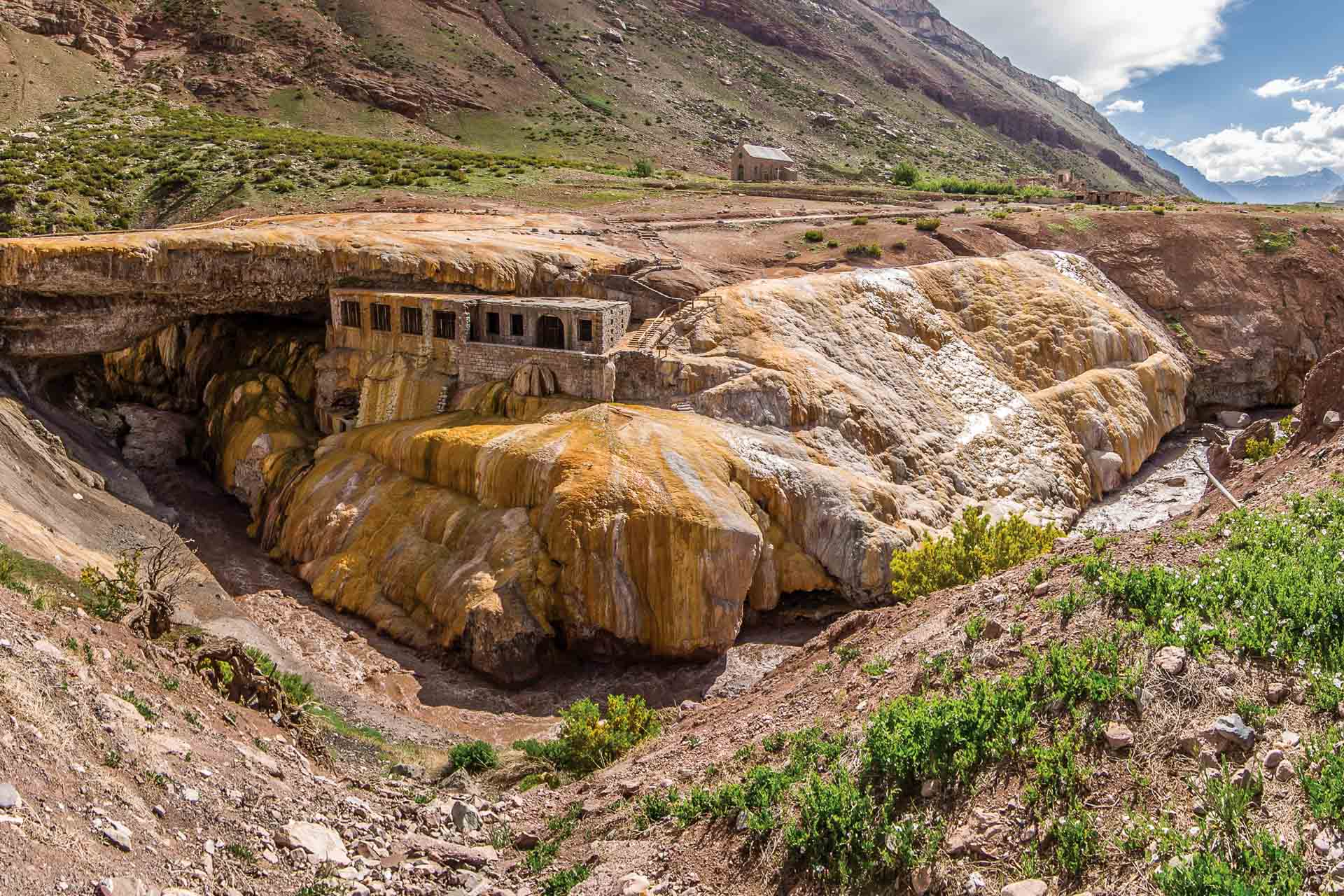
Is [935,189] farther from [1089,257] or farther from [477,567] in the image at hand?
[477,567]

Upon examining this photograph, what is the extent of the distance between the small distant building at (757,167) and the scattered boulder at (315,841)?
7402cm

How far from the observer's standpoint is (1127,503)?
129 feet

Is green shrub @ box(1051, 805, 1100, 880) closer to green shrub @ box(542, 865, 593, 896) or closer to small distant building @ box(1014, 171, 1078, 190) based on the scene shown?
green shrub @ box(542, 865, 593, 896)

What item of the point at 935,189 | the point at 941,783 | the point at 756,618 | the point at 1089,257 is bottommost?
the point at 756,618

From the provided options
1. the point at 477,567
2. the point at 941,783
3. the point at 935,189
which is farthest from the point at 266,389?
the point at 935,189

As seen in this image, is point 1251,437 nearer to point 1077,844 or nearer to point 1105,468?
point 1105,468

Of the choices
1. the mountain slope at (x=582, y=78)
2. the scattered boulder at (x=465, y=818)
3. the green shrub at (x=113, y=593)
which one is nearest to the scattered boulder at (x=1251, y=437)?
the scattered boulder at (x=465, y=818)

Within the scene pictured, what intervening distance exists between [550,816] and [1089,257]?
50455 mm

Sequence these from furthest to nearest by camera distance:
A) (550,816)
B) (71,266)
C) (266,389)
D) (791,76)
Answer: (791,76) < (266,389) < (71,266) < (550,816)

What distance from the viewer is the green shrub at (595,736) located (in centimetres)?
1802

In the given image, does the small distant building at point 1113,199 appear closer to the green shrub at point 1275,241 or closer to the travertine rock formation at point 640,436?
the green shrub at point 1275,241

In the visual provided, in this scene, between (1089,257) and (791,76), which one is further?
(791,76)

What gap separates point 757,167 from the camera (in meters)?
78.9

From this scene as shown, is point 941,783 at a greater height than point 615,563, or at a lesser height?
greater
